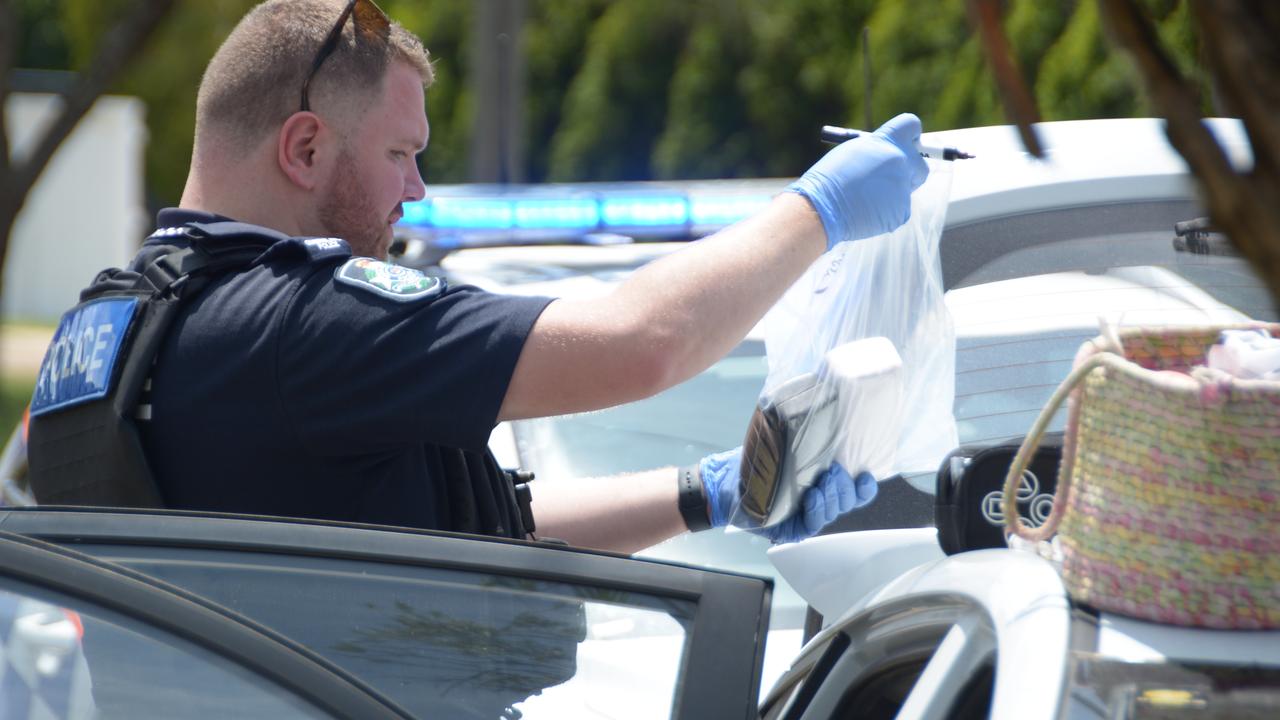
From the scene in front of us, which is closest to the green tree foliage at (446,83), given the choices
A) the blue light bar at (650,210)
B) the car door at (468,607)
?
the blue light bar at (650,210)

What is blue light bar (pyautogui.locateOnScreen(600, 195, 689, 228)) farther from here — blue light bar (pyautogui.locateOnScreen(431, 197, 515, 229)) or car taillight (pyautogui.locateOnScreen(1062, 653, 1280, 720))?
car taillight (pyautogui.locateOnScreen(1062, 653, 1280, 720))

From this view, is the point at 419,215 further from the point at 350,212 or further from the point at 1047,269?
the point at 1047,269

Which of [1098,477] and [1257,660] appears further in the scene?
[1098,477]

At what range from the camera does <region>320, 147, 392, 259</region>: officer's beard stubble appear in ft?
6.25

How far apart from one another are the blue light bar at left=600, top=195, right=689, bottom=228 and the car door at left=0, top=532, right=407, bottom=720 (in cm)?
271

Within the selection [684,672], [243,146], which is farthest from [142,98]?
[684,672]

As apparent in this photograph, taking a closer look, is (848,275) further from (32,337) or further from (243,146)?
(32,337)

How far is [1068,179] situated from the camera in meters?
2.05

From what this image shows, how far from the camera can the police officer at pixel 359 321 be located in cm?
160

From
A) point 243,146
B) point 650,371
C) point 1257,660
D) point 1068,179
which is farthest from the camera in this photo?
point 1068,179

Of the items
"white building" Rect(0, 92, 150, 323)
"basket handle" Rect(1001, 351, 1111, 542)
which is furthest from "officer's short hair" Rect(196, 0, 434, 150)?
"white building" Rect(0, 92, 150, 323)

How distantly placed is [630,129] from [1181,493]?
10.2 meters

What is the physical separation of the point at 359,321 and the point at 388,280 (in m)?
0.07

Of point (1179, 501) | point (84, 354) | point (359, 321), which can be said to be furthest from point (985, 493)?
point (84, 354)
